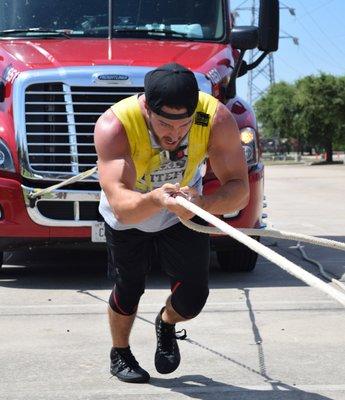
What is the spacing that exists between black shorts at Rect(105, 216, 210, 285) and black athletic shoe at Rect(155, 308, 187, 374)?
12.6 inches

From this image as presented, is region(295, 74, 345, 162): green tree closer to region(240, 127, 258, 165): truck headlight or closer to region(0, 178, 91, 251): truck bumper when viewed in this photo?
region(240, 127, 258, 165): truck headlight

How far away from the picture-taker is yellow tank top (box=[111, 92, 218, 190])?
4.11m

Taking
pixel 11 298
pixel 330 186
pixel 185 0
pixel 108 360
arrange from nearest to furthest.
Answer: pixel 108 360 → pixel 11 298 → pixel 185 0 → pixel 330 186

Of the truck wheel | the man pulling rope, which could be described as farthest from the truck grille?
the man pulling rope

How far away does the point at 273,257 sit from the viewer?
3.21 m

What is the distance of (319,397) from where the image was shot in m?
4.34

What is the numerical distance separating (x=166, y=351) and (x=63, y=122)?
310 centimetres

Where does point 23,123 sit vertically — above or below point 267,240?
above

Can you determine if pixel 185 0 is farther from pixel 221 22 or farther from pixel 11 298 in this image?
pixel 11 298

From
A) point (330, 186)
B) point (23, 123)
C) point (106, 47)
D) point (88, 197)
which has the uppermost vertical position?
point (106, 47)

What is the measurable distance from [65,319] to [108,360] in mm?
1165

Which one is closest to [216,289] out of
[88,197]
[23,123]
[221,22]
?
[88,197]

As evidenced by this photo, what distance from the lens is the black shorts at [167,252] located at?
4.46 m

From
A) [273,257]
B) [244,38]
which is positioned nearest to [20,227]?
[244,38]
